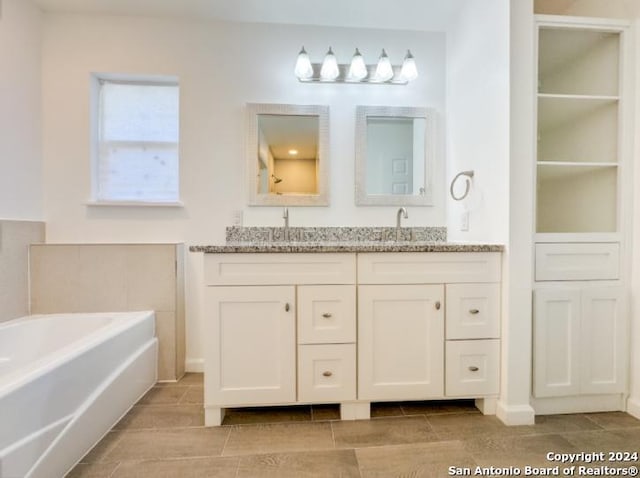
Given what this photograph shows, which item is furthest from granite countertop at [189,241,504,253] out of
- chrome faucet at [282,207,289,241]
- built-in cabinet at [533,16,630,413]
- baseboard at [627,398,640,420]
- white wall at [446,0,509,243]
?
baseboard at [627,398,640,420]

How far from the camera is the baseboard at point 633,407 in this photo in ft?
5.81

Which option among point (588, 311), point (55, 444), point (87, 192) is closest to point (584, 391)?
point (588, 311)

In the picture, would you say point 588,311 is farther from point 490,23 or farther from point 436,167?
point 490,23

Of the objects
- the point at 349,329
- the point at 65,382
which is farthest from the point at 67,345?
the point at 349,329

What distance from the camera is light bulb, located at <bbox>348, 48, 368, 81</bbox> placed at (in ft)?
7.44

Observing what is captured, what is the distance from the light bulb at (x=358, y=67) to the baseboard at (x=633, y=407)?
7.89 ft

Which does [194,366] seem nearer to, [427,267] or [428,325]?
[428,325]

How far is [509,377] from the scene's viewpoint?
1738mm

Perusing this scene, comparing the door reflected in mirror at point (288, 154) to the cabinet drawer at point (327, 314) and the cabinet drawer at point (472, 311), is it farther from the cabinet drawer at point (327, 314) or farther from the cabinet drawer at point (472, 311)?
the cabinet drawer at point (472, 311)

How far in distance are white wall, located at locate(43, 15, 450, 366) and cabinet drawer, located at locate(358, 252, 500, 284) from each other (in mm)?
687

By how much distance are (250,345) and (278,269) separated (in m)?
0.40

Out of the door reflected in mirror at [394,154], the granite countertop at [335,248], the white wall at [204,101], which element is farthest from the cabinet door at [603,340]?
the door reflected in mirror at [394,154]

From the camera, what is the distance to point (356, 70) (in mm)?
2275

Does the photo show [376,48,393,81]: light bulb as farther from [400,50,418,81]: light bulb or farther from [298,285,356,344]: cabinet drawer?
[298,285,356,344]: cabinet drawer
